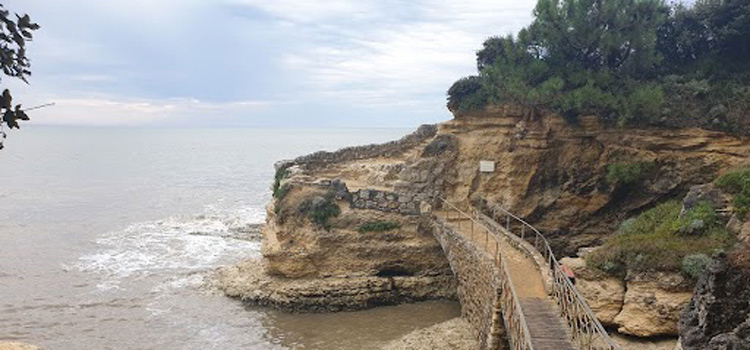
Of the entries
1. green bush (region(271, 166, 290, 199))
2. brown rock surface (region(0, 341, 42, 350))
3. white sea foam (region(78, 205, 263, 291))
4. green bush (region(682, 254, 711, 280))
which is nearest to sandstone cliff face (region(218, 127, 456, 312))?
green bush (region(271, 166, 290, 199))

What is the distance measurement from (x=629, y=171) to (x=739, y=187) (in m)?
5.18

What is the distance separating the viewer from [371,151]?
2906 cm

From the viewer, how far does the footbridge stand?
438 inches

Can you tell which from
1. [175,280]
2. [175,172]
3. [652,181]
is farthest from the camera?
[175,172]

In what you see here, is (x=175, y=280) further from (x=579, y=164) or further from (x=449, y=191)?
(x=579, y=164)

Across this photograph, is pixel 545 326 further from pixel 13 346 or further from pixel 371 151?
pixel 371 151

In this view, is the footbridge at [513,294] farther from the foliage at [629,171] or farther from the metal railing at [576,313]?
the foliage at [629,171]

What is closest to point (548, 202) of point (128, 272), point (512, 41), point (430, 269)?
point (430, 269)

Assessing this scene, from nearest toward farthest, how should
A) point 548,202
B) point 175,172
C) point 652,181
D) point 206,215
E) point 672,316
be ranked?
1. point 672,316
2. point 652,181
3. point 548,202
4. point 206,215
5. point 175,172

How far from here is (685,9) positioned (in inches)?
1017

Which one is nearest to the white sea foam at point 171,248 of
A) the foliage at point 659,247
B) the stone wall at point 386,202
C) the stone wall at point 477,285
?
the stone wall at point 386,202

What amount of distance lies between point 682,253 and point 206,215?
3438 cm

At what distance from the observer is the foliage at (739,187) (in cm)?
1605

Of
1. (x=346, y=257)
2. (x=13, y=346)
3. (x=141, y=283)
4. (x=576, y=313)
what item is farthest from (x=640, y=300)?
(x=141, y=283)
